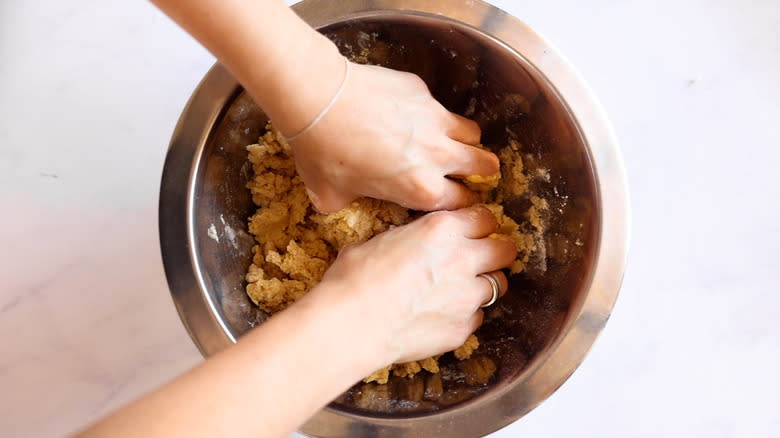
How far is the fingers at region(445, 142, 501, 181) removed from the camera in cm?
69

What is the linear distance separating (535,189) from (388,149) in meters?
0.23

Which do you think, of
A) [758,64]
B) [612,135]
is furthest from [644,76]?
[612,135]

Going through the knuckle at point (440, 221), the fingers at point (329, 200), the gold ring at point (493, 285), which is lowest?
the gold ring at point (493, 285)

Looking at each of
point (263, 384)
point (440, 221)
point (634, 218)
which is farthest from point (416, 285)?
point (634, 218)

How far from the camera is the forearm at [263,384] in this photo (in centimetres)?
44

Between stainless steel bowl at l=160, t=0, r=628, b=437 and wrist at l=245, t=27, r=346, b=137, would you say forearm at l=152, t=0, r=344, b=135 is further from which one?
stainless steel bowl at l=160, t=0, r=628, b=437

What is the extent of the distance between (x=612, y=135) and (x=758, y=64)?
41 centimetres

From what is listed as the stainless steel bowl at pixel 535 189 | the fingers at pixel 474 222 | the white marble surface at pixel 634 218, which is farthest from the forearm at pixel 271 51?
the white marble surface at pixel 634 218

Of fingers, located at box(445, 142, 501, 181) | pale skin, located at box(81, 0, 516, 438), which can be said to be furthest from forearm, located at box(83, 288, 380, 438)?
fingers, located at box(445, 142, 501, 181)

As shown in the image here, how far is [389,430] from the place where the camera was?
63cm

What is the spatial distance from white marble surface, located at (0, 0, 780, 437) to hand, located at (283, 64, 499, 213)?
11.0 inches

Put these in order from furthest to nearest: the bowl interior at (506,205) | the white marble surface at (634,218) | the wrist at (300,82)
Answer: the white marble surface at (634,218) → the bowl interior at (506,205) → the wrist at (300,82)

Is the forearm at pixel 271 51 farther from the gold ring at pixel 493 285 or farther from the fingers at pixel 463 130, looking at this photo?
the gold ring at pixel 493 285

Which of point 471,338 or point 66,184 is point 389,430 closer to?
point 471,338
